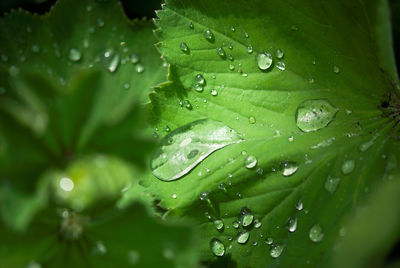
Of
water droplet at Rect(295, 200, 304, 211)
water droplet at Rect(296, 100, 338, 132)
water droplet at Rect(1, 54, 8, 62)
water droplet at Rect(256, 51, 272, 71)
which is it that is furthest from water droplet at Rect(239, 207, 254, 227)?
water droplet at Rect(1, 54, 8, 62)

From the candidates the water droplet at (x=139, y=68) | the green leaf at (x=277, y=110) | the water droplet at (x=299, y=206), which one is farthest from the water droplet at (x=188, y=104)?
the water droplet at (x=299, y=206)

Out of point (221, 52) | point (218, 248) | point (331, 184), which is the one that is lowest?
point (218, 248)

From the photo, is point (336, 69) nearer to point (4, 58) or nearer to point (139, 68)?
point (139, 68)

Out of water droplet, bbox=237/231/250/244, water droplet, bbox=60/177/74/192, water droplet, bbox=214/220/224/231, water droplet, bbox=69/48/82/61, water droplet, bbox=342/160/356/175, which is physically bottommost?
water droplet, bbox=237/231/250/244

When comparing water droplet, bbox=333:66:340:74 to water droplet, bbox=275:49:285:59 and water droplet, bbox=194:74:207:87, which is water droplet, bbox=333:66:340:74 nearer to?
water droplet, bbox=275:49:285:59

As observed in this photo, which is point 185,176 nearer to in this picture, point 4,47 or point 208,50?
point 208,50

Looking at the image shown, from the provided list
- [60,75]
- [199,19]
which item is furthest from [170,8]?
[60,75]

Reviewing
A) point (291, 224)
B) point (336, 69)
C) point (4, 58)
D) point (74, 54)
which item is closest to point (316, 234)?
point (291, 224)
